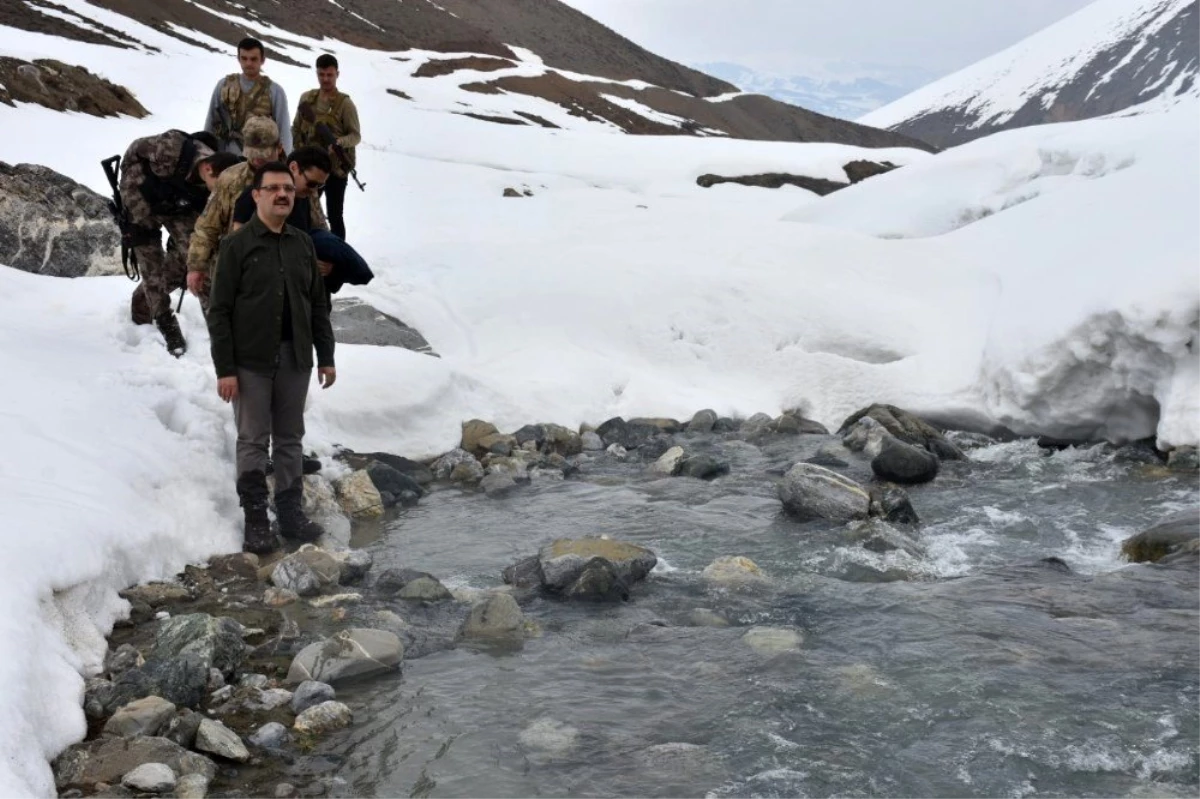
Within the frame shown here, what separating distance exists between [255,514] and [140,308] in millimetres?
3183

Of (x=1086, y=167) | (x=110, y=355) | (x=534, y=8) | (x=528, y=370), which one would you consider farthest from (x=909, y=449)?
(x=534, y=8)

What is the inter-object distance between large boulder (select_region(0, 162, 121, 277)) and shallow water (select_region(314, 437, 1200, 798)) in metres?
5.59

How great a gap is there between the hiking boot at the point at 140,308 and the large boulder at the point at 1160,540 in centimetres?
840

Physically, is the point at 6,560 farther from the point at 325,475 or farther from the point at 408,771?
the point at 325,475

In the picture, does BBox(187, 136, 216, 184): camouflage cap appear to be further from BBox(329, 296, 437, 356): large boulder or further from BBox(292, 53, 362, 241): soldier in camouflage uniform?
BBox(329, 296, 437, 356): large boulder

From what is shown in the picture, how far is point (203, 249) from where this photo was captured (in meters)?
7.49

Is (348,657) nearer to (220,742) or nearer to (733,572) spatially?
(220,742)

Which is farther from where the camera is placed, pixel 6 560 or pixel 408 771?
pixel 6 560

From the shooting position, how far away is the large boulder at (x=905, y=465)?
949 cm

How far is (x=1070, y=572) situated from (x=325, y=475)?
5911 mm

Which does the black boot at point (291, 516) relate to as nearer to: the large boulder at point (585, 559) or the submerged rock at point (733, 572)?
the large boulder at point (585, 559)

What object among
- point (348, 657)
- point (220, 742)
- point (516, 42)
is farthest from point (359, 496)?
point (516, 42)

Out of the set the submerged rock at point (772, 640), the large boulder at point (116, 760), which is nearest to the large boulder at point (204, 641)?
the large boulder at point (116, 760)

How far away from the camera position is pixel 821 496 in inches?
328
